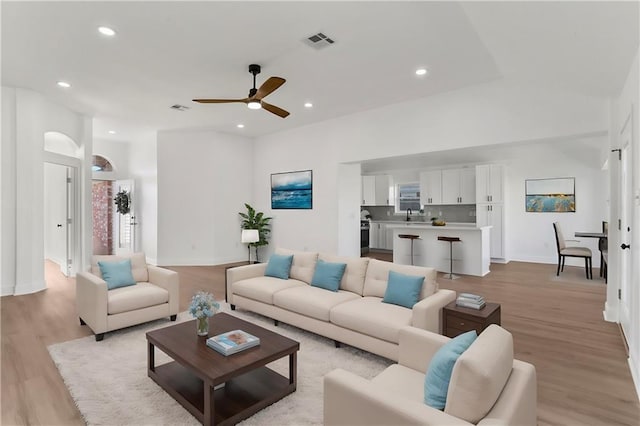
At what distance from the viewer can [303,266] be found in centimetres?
440

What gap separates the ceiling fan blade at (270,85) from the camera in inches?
134

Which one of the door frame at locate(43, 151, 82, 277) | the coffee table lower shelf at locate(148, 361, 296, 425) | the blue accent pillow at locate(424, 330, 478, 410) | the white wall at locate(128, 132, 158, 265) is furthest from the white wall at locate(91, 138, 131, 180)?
the blue accent pillow at locate(424, 330, 478, 410)

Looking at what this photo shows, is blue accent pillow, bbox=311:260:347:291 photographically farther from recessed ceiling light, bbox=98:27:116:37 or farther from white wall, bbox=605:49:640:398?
recessed ceiling light, bbox=98:27:116:37

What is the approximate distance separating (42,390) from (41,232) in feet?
12.9

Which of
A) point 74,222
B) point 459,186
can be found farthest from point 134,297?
point 459,186

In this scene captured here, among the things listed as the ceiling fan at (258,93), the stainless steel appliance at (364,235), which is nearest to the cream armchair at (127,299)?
the ceiling fan at (258,93)

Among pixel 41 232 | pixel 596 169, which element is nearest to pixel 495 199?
pixel 596 169

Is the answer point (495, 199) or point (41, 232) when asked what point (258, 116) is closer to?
point (41, 232)

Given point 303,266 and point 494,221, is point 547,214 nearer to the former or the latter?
point 494,221

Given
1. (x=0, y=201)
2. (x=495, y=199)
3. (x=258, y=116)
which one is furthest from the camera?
(x=495, y=199)

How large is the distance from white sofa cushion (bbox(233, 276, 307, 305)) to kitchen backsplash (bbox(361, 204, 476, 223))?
6.49m

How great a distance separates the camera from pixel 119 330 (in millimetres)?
3771

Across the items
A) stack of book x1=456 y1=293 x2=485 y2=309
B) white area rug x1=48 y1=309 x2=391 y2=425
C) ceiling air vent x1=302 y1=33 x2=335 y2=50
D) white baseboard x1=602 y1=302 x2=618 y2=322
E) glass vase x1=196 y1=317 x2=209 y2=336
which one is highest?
ceiling air vent x1=302 y1=33 x2=335 y2=50

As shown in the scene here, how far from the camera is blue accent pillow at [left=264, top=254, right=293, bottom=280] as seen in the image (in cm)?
444
